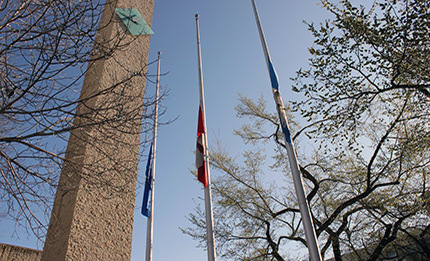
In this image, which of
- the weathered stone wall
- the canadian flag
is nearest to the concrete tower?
→ the weathered stone wall

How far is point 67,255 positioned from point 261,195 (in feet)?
27.5

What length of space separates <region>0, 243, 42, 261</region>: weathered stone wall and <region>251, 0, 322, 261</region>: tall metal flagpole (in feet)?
16.6

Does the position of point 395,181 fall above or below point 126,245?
above

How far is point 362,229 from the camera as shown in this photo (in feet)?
34.7

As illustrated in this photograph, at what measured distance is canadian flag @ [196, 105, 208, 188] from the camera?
6570 millimetres

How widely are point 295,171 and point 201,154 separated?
2449mm

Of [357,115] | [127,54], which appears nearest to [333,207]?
[357,115]

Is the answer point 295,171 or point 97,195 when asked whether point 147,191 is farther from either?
point 295,171

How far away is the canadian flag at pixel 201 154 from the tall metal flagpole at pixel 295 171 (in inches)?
78.9

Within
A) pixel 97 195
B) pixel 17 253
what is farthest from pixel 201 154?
pixel 17 253

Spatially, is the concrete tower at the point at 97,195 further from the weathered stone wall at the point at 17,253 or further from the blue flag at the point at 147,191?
the blue flag at the point at 147,191

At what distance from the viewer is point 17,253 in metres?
5.33

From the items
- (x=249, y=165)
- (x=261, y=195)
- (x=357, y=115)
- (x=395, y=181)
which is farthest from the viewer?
(x=249, y=165)

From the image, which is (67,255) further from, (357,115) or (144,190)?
(357,115)
